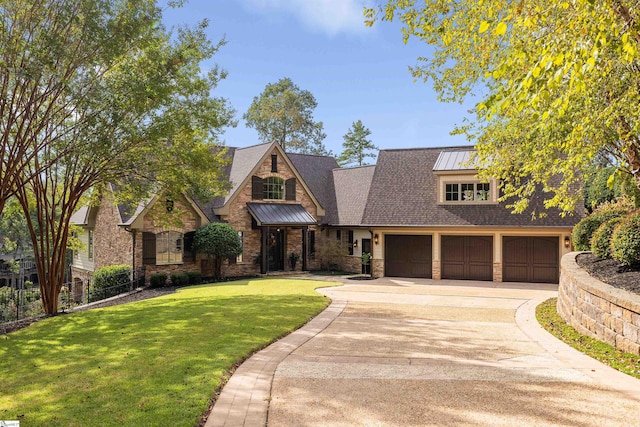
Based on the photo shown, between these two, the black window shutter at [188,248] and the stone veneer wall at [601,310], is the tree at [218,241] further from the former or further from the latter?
the stone veneer wall at [601,310]

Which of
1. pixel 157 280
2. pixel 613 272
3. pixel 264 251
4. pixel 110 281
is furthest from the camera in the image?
pixel 264 251

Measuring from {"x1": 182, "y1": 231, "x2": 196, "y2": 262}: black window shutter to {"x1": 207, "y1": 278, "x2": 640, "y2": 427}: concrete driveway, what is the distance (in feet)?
41.6

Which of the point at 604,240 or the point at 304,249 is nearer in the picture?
the point at 604,240

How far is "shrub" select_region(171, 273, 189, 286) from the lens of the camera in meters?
21.4

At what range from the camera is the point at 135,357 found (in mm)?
7906

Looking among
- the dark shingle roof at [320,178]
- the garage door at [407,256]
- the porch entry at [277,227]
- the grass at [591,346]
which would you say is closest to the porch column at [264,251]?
the porch entry at [277,227]

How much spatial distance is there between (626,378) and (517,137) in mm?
8556

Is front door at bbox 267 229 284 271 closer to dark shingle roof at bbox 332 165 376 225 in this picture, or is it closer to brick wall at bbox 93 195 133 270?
dark shingle roof at bbox 332 165 376 225

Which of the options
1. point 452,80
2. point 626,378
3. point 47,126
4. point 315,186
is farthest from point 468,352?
point 315,186

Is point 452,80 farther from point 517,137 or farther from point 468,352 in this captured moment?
point 468,352

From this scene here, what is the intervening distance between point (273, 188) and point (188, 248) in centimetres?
613

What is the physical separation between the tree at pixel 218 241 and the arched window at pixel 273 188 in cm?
387

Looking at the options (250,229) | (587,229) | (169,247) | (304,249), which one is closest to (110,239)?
(169,247)

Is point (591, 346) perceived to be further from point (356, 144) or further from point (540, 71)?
point (356, 144)
